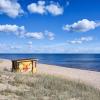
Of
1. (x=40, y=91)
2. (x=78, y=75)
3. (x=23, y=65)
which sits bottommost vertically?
(x=78, y=75)

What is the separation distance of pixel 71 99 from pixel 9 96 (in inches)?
98.7

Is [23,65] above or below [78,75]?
above

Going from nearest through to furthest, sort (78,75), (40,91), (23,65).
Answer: (40,91) → (23,65) → (78,75)

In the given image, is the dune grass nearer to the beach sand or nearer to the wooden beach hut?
the beach sand

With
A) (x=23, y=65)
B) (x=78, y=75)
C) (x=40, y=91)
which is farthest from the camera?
(x=78, y=75)

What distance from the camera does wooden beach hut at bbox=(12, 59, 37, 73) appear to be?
20.2m

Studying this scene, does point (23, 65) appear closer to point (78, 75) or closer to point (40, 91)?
point (40, 91)

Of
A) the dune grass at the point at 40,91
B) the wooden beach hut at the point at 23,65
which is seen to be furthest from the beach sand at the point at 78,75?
the dune grass at the point at 40,91

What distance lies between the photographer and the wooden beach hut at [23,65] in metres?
20.2

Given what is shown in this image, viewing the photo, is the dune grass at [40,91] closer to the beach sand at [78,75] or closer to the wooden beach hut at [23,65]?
the beach sand at [78,75]

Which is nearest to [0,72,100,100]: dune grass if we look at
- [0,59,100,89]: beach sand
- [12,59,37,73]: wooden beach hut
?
[0,59,100,89]: beach sand

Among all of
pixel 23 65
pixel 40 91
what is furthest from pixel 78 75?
pixel 40 91

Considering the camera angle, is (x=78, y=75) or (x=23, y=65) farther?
Answer: (x=78, y=75)

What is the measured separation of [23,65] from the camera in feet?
66.6
